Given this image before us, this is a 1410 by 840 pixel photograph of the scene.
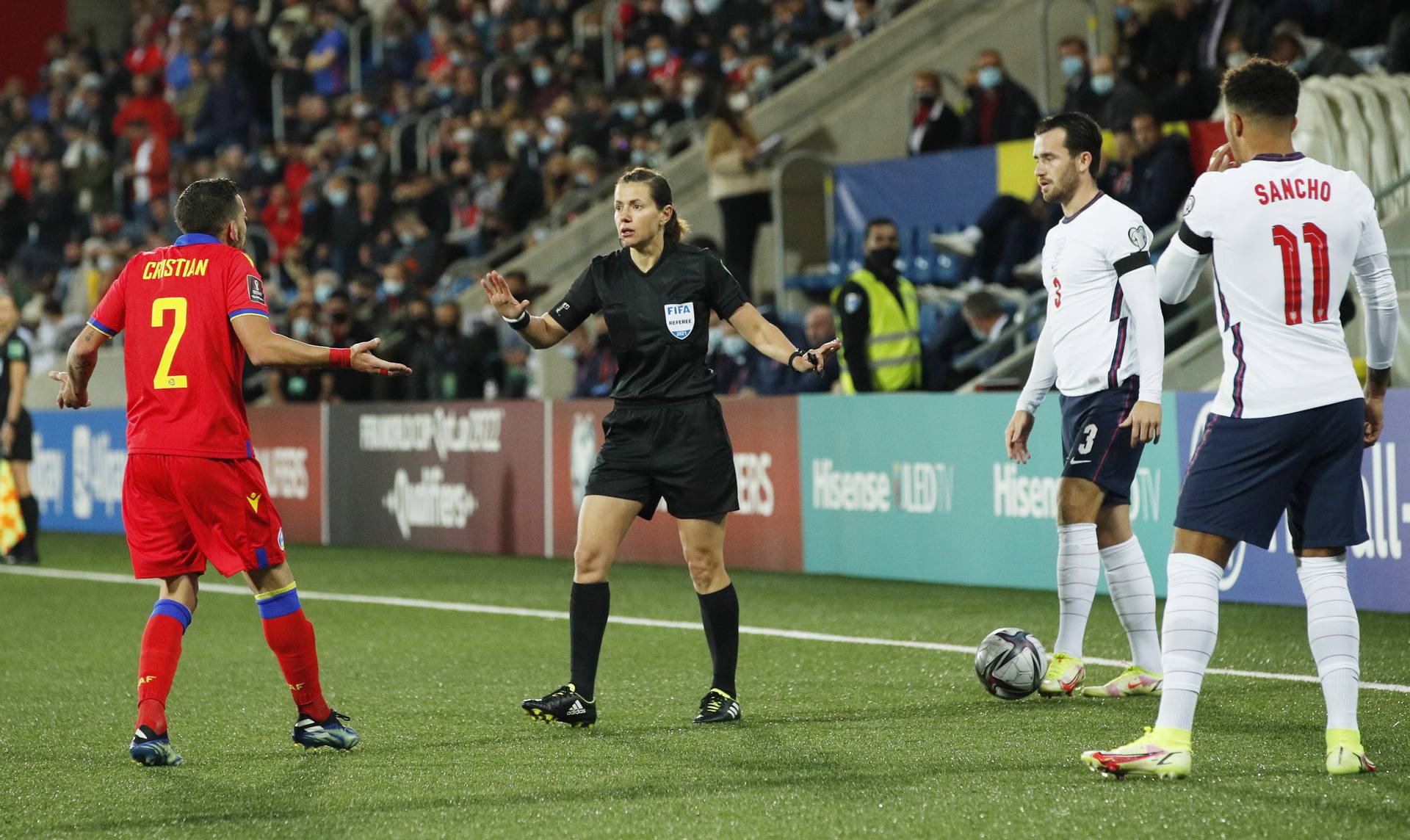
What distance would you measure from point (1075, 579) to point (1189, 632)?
2123mm

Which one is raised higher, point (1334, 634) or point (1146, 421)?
point (1146, 421)

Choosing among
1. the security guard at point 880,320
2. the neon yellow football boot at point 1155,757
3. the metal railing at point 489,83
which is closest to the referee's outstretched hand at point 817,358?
the neon yellow football boot at point 1155,757

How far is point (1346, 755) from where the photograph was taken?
565cm

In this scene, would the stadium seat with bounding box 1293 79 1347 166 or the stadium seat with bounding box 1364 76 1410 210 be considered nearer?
the stadium seat with bounding box 1293 79 1347 166

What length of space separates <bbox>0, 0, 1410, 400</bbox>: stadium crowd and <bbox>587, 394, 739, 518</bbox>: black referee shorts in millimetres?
7215

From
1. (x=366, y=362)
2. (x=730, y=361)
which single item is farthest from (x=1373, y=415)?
(x=730, y=361)

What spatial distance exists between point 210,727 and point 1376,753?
14.1ft

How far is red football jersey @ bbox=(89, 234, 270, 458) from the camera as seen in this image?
21.1ft

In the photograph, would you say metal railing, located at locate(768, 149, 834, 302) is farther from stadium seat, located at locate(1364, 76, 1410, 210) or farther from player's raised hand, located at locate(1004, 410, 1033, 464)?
player's raised hand, located at locate(1004, 410, 1033, 464)

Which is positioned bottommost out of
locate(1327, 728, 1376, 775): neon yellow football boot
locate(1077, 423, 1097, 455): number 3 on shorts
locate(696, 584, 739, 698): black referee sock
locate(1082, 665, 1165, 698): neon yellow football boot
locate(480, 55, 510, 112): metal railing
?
locate(1082, 665, 1165, 698): neon yellow football boot

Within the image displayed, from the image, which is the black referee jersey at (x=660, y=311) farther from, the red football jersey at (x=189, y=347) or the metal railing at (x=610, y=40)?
the metal railing at (x=610, y=40)

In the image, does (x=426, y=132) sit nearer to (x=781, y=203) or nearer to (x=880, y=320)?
(x=781, y=203)

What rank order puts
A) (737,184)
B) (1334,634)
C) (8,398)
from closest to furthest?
(1334,634), (8,398), (737,184)

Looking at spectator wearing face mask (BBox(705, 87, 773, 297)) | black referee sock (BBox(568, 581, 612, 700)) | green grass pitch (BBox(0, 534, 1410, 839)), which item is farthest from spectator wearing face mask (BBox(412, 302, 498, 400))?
black referee sock (BBox(568, 581, 612, 700))
